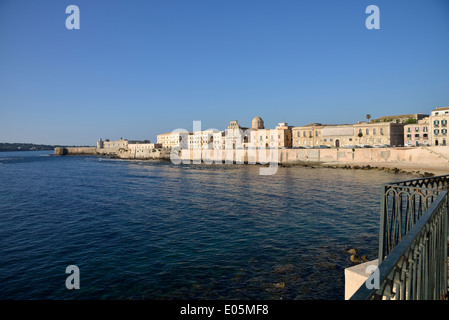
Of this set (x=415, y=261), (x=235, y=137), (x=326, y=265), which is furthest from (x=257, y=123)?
(x=415, y=261)

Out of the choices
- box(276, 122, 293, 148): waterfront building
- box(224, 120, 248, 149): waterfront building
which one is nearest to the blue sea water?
box(276, 122, 293, 148): waterfront building

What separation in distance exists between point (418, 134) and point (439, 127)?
515 centimetres

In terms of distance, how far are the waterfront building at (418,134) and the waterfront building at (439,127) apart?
1200 mm

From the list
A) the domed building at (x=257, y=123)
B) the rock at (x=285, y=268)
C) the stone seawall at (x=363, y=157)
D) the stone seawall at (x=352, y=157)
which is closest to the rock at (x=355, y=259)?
the rock at (x=285, y=268)

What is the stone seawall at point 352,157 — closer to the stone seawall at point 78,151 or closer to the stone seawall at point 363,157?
the stone seawall at point 363,157

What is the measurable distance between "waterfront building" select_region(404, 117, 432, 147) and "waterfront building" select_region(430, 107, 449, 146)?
1200 millimetres

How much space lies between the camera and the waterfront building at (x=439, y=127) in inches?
2466

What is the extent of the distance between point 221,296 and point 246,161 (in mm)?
81070

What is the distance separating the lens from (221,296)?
1078 cm

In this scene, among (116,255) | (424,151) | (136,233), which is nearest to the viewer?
(116,255)

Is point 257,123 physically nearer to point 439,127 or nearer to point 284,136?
point 284,136
